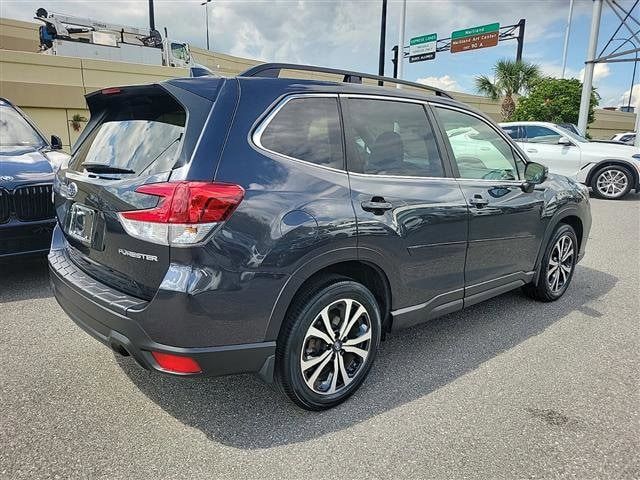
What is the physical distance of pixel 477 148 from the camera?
3779 millimetres

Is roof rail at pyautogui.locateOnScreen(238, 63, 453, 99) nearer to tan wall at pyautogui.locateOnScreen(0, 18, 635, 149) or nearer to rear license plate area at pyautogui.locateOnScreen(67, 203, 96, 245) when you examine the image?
rear license plate area at pyautogui.locateOnScreen(67, 203, 96, 245)

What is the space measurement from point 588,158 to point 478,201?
10.0 m

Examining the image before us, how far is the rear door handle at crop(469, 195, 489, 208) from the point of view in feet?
11.1

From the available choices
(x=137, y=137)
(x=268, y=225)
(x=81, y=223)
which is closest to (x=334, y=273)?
(x=268, y=225)

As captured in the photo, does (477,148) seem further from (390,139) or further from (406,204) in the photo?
(406,204)

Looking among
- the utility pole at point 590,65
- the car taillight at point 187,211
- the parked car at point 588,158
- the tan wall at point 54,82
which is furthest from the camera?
the utility pole at point 590,65

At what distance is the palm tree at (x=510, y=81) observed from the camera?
25578 mm

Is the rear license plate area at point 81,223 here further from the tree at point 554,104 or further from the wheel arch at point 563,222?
the tree at point 554,104

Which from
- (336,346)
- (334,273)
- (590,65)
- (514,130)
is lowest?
(336,346)

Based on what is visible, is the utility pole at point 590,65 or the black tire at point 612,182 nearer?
the black tire at point 612,182

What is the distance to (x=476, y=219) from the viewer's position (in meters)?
3.40

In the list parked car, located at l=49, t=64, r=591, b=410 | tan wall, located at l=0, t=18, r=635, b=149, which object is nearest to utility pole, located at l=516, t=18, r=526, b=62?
tan wall, located at l=0, t=18, r=635, b=149

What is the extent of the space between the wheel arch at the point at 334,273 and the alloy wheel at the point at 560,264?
2.21 meters

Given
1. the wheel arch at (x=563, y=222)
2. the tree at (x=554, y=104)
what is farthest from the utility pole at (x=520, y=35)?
the wheel arch at (x=563, y=222)
